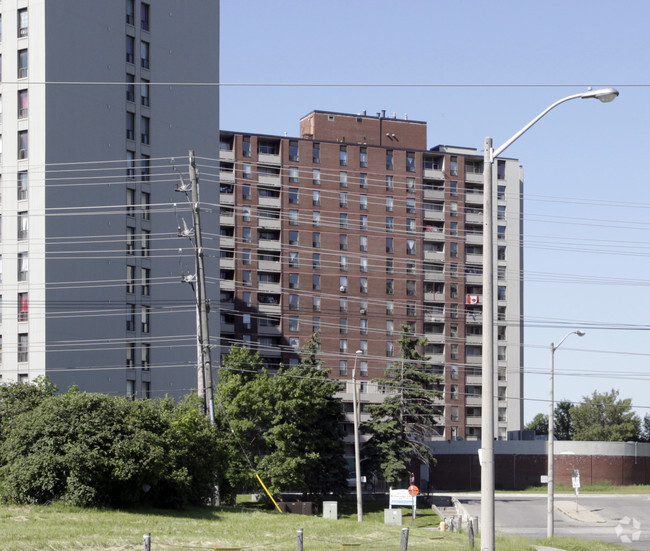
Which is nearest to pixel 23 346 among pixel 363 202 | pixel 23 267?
pixel 23 267

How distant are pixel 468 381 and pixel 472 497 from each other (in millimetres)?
39282

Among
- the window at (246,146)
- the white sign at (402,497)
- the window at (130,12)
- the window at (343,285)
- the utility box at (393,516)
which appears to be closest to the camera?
the utility box at (393,516)

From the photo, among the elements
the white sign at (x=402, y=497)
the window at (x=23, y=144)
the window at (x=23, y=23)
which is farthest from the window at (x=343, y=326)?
the white sign at (x=402, y=497)

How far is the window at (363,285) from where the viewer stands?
5157 inches

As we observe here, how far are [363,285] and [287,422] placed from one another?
57.9 m

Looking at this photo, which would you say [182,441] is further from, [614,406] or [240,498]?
[614,406]

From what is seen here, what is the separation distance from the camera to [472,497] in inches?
3733

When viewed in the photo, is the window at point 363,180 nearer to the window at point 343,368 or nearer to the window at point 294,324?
the window at point 294,324

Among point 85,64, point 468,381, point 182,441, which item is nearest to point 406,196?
point 468,381

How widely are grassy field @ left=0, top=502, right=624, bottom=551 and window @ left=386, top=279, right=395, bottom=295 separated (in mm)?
91269

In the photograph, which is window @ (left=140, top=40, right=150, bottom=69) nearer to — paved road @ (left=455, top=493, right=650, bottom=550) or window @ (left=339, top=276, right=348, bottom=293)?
paved road @ (left=455, top=493, right=650, bottom=550)

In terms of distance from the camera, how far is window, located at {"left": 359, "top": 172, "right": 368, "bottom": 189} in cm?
13112

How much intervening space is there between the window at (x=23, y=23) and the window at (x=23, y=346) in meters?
21.6

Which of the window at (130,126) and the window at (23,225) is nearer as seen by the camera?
the window at (23,225)
